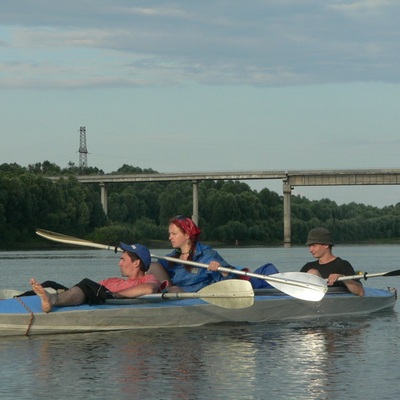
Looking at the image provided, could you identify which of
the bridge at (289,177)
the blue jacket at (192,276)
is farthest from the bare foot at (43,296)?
the bridge at (289,177)

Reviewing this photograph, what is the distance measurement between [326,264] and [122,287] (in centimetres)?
377

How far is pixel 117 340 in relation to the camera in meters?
14.9

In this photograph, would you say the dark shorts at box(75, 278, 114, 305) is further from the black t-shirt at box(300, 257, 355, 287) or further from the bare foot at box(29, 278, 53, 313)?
the black t-shirt at box(300, 257, 355, 287)

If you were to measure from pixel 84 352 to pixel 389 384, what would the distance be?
13.6ft

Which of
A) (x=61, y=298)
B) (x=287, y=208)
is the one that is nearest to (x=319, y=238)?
(x=61, y=298)

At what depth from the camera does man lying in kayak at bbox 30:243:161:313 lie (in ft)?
49.0

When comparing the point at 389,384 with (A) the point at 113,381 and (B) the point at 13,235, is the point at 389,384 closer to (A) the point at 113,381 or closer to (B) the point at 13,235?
(A) the point at 113,381

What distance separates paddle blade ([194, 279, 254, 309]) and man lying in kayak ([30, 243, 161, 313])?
0.72 m

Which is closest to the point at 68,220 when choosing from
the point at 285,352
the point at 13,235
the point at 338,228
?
the point at 13,235

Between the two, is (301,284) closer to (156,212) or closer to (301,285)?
(301,285)

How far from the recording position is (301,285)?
16.5m

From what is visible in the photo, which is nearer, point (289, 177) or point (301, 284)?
point (301, 284)

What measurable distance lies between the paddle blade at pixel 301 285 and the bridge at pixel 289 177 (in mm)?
84186

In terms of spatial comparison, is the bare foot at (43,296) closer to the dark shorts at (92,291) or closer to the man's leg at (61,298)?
the man's leg at (61,298)
